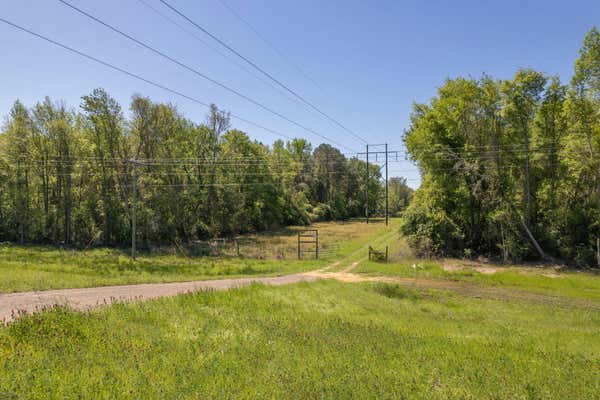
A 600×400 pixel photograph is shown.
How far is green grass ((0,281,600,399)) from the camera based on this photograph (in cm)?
464

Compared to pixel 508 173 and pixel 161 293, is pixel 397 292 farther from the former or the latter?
pixel 508 173

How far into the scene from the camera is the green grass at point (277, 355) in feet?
15.2

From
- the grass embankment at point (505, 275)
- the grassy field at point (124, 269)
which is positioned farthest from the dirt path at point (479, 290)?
the grassy field at point (124, 269)

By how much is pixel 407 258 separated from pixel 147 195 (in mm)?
30577

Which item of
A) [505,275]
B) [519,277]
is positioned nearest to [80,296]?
[505,275]

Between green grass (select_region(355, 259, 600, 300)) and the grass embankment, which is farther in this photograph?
the grass embankment

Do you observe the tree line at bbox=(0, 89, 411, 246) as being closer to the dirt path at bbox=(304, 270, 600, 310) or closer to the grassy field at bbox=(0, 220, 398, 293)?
the grassy field at bbox=(0, 220, 398, 293)

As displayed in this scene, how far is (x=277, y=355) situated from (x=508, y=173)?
98.4ft

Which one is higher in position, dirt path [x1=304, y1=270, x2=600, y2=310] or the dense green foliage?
the dense green foliage

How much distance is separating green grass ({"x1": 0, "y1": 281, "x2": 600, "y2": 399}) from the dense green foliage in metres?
18.9

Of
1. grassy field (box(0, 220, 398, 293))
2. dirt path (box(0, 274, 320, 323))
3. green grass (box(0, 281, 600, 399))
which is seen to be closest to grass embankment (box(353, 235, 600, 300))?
grassy field (box(0, 220, 398, 293))

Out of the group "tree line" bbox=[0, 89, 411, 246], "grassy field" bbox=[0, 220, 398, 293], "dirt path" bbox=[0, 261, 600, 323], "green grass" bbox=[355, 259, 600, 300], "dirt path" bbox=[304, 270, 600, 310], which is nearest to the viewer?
"dirt path" bbox=[0, 261, 600, 323]

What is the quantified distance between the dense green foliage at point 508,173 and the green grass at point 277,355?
743 inches

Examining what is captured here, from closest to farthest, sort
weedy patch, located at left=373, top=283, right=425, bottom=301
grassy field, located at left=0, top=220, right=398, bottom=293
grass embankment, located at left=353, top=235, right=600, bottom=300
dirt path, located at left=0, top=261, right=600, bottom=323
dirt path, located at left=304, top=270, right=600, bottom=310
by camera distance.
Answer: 1. dirt path, located at left=0, top=261, right=600, bottom=323
2. grassy field, located at left=0, top=220, right=398, bottom=293
3. dirt path, located at left=304, top=270, right=600, bottom=310
4. weedy patch, located at left=373, top=283, right=425, bottom=301
5. grass embankment, located at left=353, top=235, right=600, bottom=300
